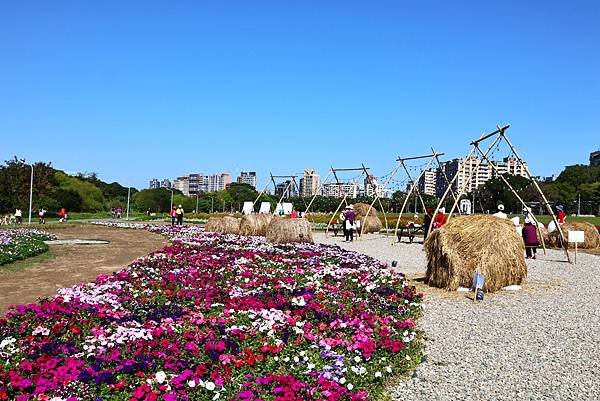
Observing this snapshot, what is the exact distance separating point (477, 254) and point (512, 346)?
505 centimetres

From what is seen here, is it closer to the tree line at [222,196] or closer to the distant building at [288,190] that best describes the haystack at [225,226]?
the distant building at [288,190]

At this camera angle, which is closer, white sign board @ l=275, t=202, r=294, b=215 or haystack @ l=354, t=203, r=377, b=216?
haystack @ l=354, t=203, r=377, b=216

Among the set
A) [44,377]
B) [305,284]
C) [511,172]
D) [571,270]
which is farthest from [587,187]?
[44,377]

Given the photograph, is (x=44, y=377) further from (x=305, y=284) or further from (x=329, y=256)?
(x=329, y=256)

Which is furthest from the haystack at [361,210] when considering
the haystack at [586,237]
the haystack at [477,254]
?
the haystack at [477,254]

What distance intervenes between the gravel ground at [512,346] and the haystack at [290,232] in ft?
40.4

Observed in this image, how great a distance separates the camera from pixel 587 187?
113 metres

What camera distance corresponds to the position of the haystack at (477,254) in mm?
13242

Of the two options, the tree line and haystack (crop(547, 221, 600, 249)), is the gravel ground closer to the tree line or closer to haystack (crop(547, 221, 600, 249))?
haystack (crop(547, 221, 600, 249))

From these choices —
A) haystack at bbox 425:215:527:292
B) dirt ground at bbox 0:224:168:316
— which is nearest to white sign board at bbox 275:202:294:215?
dirt ground at bbox 0:224:168:316

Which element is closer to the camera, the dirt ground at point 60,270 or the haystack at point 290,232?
the dirt ground at point 60,270

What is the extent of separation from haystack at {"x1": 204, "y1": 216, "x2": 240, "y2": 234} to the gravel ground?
70.1ft

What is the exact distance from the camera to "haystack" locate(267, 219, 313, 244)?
83.2ft

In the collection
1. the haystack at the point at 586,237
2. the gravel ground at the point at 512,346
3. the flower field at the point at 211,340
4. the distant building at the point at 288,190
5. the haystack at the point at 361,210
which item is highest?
the distant building at the point at 288,190
